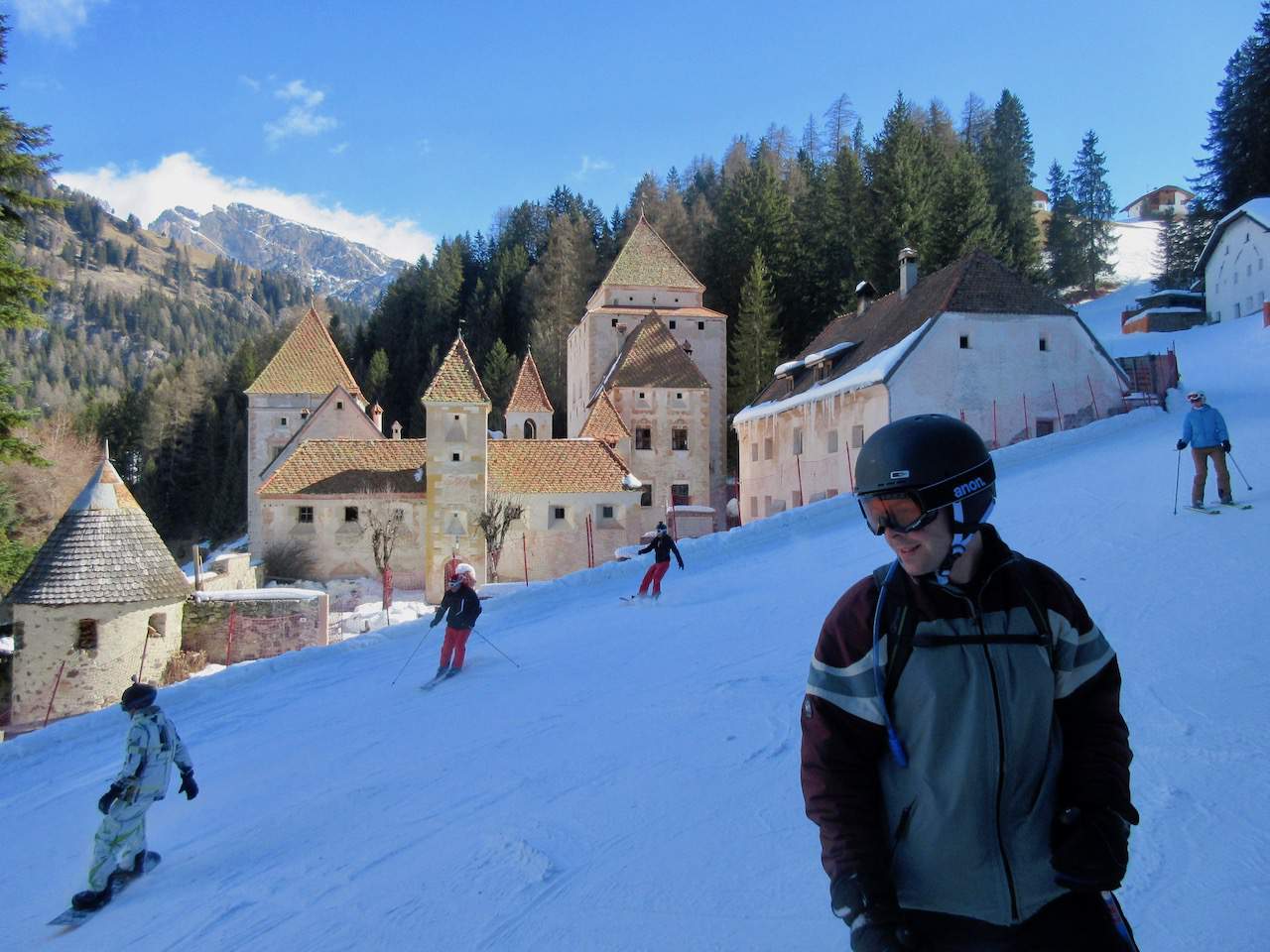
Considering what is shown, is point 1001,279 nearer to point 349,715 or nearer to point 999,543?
point 349,715

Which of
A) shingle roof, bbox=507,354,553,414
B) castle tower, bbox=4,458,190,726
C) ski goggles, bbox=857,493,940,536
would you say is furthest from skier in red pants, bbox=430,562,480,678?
shingle roof, bbox=507,354,553,414

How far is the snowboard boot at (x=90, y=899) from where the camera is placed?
574 cm

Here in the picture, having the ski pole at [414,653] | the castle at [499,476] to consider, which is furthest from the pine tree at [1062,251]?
the ski pole at [414,653]

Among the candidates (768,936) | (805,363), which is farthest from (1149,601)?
(805,363)

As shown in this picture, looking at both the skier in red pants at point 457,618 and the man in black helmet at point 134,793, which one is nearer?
the man in black helmet at point 134,793

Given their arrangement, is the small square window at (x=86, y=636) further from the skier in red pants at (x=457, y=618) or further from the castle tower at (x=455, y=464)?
the skier in red pants at (x=457, y=618)

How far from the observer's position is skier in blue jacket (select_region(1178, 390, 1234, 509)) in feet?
41.0

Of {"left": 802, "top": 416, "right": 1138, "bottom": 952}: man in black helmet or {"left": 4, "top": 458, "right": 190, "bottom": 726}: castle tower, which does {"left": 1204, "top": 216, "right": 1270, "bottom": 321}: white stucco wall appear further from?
{"left": 802, "top": 416, "right": 1138, "bottom": 952}: man in black helmet

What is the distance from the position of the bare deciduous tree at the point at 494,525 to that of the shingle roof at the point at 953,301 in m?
11.5

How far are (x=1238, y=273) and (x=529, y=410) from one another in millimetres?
35047

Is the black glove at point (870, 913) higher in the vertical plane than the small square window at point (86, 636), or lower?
higher

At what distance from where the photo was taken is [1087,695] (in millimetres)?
2508

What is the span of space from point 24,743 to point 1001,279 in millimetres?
26003

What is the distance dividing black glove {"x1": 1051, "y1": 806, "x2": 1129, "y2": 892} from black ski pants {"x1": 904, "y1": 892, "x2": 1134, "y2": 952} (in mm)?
75
